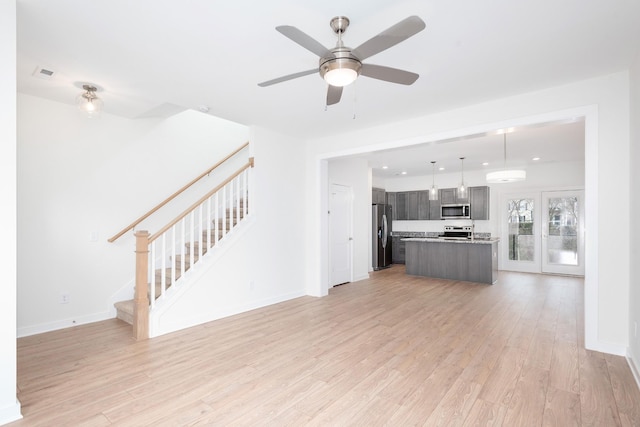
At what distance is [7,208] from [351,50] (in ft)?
7.94

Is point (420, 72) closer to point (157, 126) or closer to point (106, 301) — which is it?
point (157, 126)

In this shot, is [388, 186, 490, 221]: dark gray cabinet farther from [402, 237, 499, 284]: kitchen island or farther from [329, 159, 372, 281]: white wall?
[329, 159, 372, 281]: white wall

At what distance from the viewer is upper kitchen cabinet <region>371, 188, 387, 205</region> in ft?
29.3

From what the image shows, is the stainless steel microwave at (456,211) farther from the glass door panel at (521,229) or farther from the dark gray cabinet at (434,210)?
the glass door panel at (521,229)

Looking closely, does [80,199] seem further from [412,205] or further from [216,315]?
[412,205]

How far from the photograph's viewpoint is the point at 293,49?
264 centimetres

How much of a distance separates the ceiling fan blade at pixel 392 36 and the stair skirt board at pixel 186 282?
317 cm

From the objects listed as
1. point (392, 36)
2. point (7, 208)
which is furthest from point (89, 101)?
point (392, 36)

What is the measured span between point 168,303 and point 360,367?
7.77 ft

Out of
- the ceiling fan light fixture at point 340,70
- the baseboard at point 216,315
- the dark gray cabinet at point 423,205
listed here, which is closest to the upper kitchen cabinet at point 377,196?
the dark gray cabinet at point 423,205

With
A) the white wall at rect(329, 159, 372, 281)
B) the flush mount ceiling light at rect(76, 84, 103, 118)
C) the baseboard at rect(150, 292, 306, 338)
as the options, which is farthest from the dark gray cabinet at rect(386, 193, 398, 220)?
the flush mount ceiling light at rect(76, 84, 103, 118)

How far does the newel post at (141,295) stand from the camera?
3.51m

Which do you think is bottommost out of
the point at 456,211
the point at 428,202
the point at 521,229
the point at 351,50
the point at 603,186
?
the point at 521,229

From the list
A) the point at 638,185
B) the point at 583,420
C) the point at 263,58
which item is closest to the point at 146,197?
the point at 263,58
